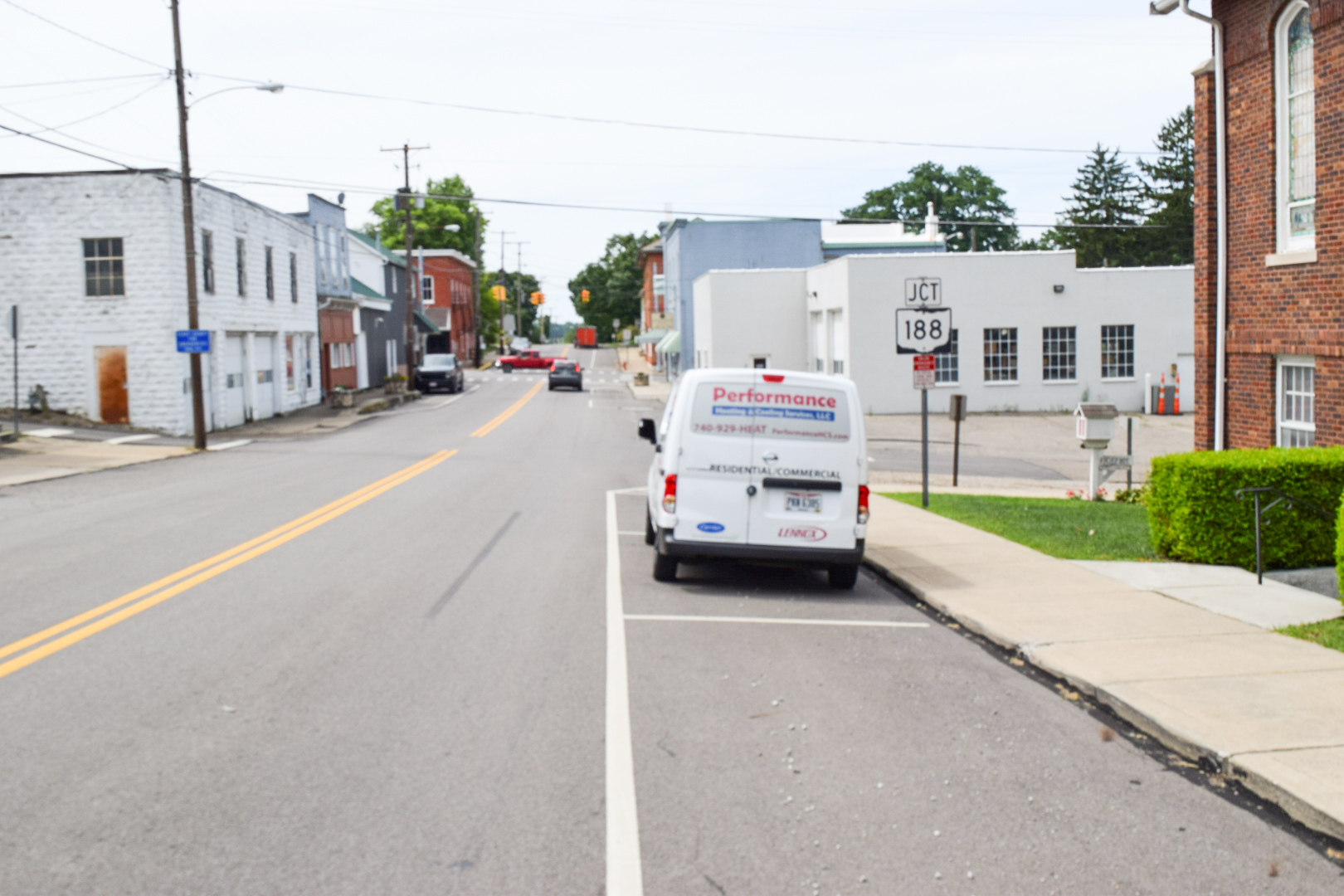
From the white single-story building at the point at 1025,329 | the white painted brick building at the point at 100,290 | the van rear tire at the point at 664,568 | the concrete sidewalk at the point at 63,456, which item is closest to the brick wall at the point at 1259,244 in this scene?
the van rear tire at the point at 664,568

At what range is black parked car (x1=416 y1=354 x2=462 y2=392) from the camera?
177 ft

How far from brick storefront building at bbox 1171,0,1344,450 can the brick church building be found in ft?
0.05

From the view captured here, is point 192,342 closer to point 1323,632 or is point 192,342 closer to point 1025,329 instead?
point 1323,632

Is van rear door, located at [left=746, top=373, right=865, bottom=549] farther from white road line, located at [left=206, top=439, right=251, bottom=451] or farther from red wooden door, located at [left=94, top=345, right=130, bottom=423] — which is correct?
red wooden door, located at [left=94, top=345, right=130, bottom=423]

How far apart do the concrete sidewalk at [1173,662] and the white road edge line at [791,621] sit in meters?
0.50

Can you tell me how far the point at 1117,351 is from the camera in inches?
1593

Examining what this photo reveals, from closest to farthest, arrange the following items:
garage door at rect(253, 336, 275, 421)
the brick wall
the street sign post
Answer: the brick wall
the street sign post
garage door at rect(253, 336, 275, 421)

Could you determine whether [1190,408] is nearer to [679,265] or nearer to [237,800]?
[679,265]

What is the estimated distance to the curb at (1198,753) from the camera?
5.01 m

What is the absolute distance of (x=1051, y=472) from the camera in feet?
83.3

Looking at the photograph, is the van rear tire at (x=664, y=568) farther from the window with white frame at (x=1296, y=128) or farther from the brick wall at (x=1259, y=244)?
the window with white frame at (x=1296, y=128)

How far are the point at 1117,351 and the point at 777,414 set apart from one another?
33551 mm

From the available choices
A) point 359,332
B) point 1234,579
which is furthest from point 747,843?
point 359,332

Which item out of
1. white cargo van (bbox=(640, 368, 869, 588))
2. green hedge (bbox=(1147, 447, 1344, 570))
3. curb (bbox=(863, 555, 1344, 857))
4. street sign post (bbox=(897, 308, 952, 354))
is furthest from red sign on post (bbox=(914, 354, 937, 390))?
curb (bbox=(863, 555, 1344, 857))
